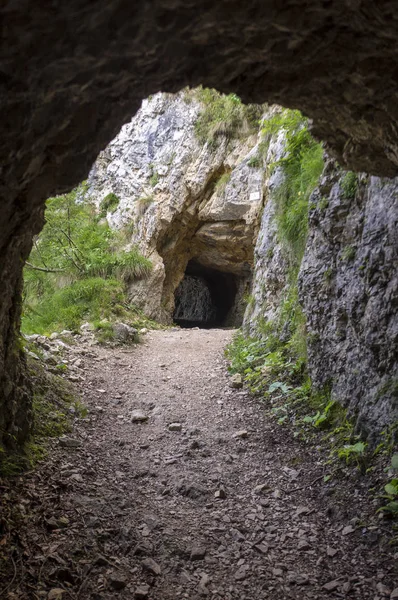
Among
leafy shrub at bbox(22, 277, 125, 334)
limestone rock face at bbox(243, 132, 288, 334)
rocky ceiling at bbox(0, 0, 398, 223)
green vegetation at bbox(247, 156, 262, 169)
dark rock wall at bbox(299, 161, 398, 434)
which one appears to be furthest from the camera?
green vegetation at bbox(247, 156, 262, 169)

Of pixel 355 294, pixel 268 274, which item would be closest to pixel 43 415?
pixel 355 294

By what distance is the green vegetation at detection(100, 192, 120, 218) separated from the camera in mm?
14961

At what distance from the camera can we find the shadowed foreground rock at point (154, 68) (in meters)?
1.57

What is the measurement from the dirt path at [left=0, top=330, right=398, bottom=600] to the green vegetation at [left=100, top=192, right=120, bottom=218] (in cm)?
1093

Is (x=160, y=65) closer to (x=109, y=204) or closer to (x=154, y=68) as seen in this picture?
(x=154, y=68)

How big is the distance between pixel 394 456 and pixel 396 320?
3.63 ft

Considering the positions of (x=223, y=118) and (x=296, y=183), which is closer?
(x=296, y=183)

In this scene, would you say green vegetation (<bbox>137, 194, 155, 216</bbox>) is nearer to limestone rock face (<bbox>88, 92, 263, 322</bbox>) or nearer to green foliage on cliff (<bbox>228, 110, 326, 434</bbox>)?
limestone rock face (<bbox>88, 92, 263, 322</bbox>)

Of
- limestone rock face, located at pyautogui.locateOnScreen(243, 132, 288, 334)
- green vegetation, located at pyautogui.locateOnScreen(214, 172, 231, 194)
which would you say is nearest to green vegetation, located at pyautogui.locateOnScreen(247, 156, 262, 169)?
green vegetation, located at pyautogui.locateOnScreen(214, 172, 231, 194)

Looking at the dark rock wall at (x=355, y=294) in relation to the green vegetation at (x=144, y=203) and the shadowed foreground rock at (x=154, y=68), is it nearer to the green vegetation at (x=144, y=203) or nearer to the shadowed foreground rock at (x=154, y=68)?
the shadowed foreground rock at (x=154, y=68)

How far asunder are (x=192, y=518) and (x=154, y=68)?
10.6 ft

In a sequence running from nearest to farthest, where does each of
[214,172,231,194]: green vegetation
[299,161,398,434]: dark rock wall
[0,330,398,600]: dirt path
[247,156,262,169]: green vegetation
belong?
[0,330,398,600]: dirt path
[299,161,398,434]: dark rock wall
[247,156,262,169]: green vegetation
[214,172,231,194]: green vegetation

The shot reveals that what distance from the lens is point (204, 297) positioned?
23.8 m

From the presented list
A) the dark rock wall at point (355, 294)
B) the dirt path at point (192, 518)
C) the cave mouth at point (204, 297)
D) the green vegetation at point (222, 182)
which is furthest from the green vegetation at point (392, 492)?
the cave mouth at point (204, 297)
